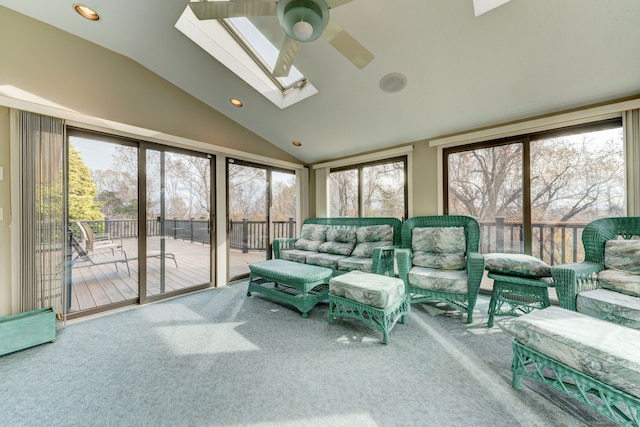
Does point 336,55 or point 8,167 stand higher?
point 336,55

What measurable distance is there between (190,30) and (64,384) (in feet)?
10.2

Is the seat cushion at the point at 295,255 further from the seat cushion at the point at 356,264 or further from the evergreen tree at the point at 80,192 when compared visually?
the evergreen tree at the point at 80,192

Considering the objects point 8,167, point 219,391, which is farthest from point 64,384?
point 8,167

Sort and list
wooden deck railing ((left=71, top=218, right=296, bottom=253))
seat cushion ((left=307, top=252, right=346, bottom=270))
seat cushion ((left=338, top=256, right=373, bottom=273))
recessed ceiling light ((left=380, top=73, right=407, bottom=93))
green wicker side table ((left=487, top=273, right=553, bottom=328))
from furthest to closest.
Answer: seat cushion ((left=307, top=252, right=346, bottom=270)) < seat cushion ((left=338, top=256, right=373, bottom=273)) < wooden deck railing ((left=71, top=218, right=296, bottom=253)) < recessed ceiling light ((left=380, top=73, right=407, bottom=93)) < green wicker side table ((left=487, top=273, right=553, bottom=328))

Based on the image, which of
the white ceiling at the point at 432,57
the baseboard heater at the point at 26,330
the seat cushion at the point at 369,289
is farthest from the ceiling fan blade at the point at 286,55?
the baseboard heater at the point at 26,330

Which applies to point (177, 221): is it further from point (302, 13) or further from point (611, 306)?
point (611, 306)

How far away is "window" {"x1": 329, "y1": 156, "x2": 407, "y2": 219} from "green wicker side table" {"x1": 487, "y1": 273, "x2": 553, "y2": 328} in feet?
5.44

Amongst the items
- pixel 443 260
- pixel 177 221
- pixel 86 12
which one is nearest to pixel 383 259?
pixel 443 260

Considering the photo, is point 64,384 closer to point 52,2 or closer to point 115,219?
point 115,219

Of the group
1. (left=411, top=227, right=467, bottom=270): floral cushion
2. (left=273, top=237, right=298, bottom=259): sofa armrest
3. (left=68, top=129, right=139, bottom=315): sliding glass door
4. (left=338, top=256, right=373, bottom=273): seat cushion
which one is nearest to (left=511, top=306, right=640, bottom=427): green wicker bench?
(left=411, top=227, right=467, bottom=270): floral cushion

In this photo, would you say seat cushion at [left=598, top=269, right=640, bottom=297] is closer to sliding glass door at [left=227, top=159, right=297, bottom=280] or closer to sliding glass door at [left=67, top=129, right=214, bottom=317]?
sliding glass door at [left=227, top=159, right=297, bottom=280]

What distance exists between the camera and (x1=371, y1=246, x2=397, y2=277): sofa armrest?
2883mm

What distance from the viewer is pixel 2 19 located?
2.11 meters

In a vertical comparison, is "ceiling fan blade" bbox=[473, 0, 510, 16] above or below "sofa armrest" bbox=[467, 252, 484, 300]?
above
